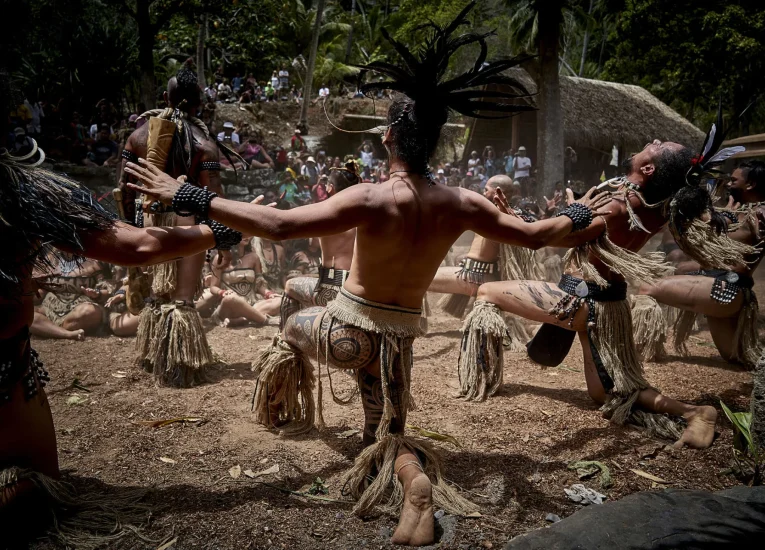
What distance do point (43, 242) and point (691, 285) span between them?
4.95 metres

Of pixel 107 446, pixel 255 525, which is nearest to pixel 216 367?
pixel 107 446

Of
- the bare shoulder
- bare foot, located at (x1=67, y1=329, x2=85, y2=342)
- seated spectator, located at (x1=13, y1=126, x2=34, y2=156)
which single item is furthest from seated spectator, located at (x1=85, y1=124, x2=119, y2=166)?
the bare shoulder

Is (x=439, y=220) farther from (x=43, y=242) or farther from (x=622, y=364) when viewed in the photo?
(x=622, y=364)

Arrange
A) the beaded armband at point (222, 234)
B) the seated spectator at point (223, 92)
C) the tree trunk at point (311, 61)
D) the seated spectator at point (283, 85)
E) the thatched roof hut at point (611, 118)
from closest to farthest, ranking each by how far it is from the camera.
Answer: the beaded armband at point (222, 234), the tree trunk at point (311, 61), the thatched roof hut at point (611, 118), the seated spectator at point (223, 92), the seated spectator at point (283, 85)

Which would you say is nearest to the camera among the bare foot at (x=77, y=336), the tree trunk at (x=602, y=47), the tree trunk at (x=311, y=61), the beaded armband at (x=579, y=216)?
the beaded armband at (x=579, y=216)

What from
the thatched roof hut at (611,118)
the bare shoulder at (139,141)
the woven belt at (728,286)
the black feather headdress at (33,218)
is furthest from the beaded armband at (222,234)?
the thatched roof hut at (611,118)

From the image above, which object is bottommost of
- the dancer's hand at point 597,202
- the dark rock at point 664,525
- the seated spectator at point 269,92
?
the dark rock at point 664,525

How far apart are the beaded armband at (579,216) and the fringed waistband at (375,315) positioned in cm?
102

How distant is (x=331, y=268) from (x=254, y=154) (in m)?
8.26

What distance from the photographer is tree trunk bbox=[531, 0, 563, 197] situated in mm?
11781

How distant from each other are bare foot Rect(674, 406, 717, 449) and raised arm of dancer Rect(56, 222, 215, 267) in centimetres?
301

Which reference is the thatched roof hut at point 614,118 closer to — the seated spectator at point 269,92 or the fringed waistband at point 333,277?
the seated spectator at point 269,92

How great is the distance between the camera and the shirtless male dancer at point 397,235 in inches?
96.3

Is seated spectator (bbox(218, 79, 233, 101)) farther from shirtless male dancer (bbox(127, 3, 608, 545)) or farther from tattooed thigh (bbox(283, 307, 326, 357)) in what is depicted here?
shirtless male dancer (bbox(127, 3, 608, 545))
